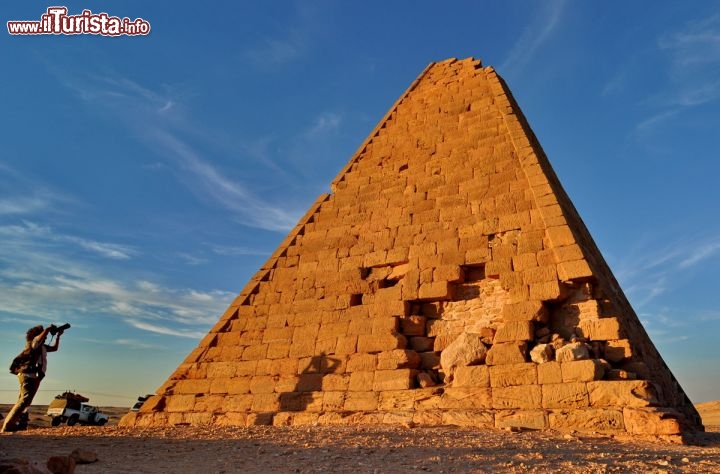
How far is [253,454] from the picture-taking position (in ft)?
15.8

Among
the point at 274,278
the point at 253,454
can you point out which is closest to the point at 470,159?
the point at 274,278

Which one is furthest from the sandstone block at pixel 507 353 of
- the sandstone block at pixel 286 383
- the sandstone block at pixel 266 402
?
the sandstone block at pixel 266 402

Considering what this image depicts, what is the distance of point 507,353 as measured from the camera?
22.4 feet

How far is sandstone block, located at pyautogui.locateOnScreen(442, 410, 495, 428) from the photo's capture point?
615 cm

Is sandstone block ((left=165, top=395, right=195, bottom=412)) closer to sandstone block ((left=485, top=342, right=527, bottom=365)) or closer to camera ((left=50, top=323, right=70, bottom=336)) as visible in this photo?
camera ((left=50, top=323, right=70, bottom=336))

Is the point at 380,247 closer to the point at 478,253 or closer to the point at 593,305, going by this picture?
the point at 478,253

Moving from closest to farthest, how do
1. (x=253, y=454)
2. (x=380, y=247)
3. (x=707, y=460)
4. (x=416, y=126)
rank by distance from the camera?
(x=707, y=460)
(x=253, y=454)
(x=380, y=247)
(x=416, y=126)

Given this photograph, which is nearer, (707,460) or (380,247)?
(707,460)

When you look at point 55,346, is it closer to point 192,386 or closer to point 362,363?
point 192,386

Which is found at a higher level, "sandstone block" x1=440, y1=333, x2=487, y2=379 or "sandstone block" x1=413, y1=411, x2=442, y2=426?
"sandstone block" x1=440, y1=333, x2=487, y2=379

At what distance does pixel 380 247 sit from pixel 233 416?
358cm

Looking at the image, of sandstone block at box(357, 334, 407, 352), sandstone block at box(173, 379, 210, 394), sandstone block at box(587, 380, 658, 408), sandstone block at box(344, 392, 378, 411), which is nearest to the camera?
sandstone block at box(587, 380, 658, 408)

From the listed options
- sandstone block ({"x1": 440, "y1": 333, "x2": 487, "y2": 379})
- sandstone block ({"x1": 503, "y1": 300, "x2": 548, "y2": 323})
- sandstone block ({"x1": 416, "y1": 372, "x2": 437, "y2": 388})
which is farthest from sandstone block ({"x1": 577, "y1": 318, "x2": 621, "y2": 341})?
sandstone block ({"x1": 416, "y1": 372, "x2": 437, "y2": 388})

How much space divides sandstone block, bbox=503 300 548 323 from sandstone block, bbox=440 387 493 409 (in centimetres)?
107
